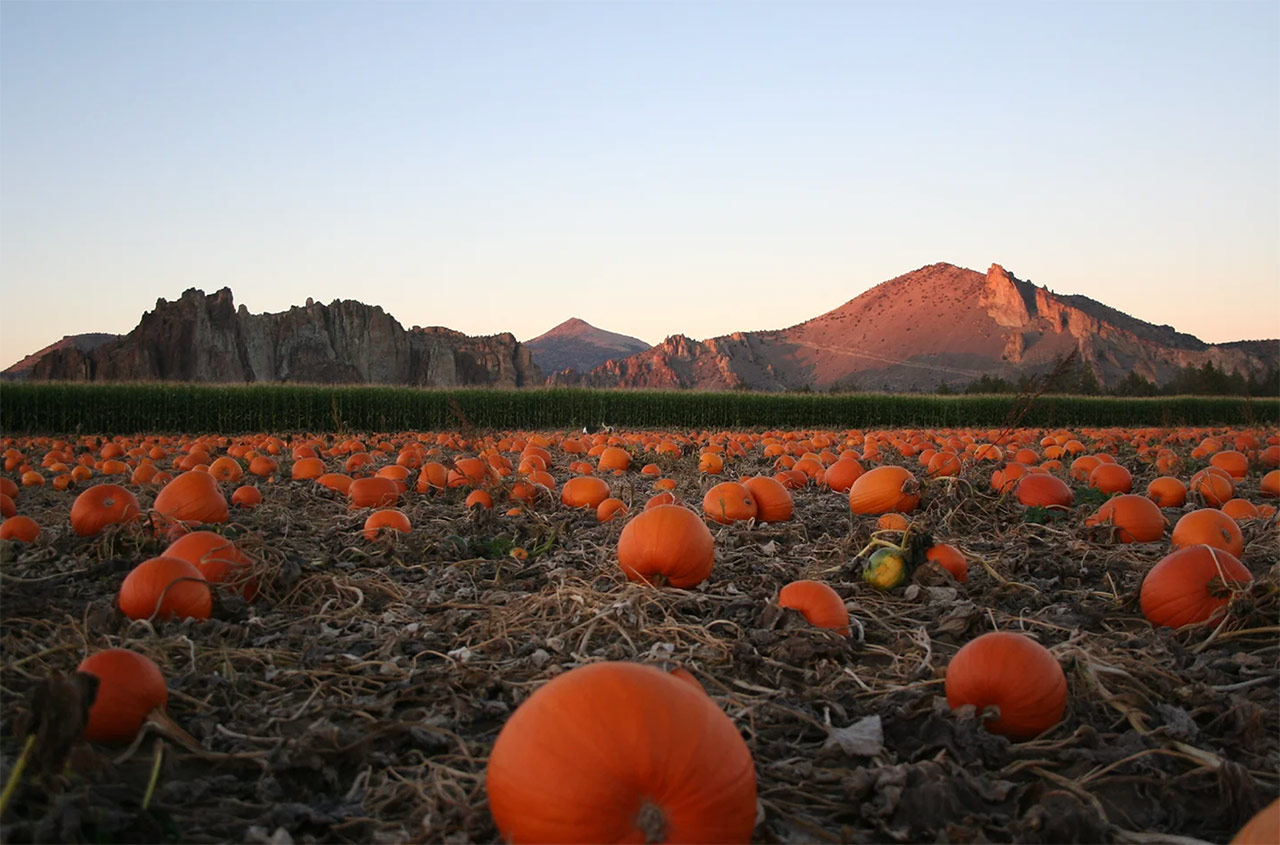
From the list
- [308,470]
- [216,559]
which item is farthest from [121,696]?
[308,470]

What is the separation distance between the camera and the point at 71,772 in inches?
66.3

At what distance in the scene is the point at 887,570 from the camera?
3521 millimetres

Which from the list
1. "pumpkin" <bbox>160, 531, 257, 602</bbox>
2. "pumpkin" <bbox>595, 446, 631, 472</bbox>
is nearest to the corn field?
"pumpkin" <bbox>595, 446, 631, 472</bbox>

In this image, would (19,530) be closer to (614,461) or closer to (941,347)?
(614,461)

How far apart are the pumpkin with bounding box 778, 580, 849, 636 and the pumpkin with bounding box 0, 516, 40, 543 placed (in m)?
3.76

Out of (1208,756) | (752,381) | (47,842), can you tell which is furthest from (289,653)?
(752,381)

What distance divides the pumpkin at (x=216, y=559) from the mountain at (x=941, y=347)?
291ft

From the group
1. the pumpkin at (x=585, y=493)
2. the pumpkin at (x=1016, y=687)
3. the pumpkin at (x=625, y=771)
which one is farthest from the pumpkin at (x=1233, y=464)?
the pumpkin at (x=625, y=771)

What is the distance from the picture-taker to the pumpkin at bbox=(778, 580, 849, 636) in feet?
9.63

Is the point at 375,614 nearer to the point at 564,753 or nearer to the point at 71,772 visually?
→ the point at 71,772

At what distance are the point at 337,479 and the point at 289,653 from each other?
12.3ft

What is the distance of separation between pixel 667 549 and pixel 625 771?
6.29 ft

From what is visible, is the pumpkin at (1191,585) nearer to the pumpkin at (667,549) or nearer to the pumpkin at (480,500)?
the pumpkin at (667,549)

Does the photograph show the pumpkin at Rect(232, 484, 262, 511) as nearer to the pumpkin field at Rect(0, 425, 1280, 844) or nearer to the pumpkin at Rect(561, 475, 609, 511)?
the pumpkin field at Rect(0, 425, 1280, 844)
